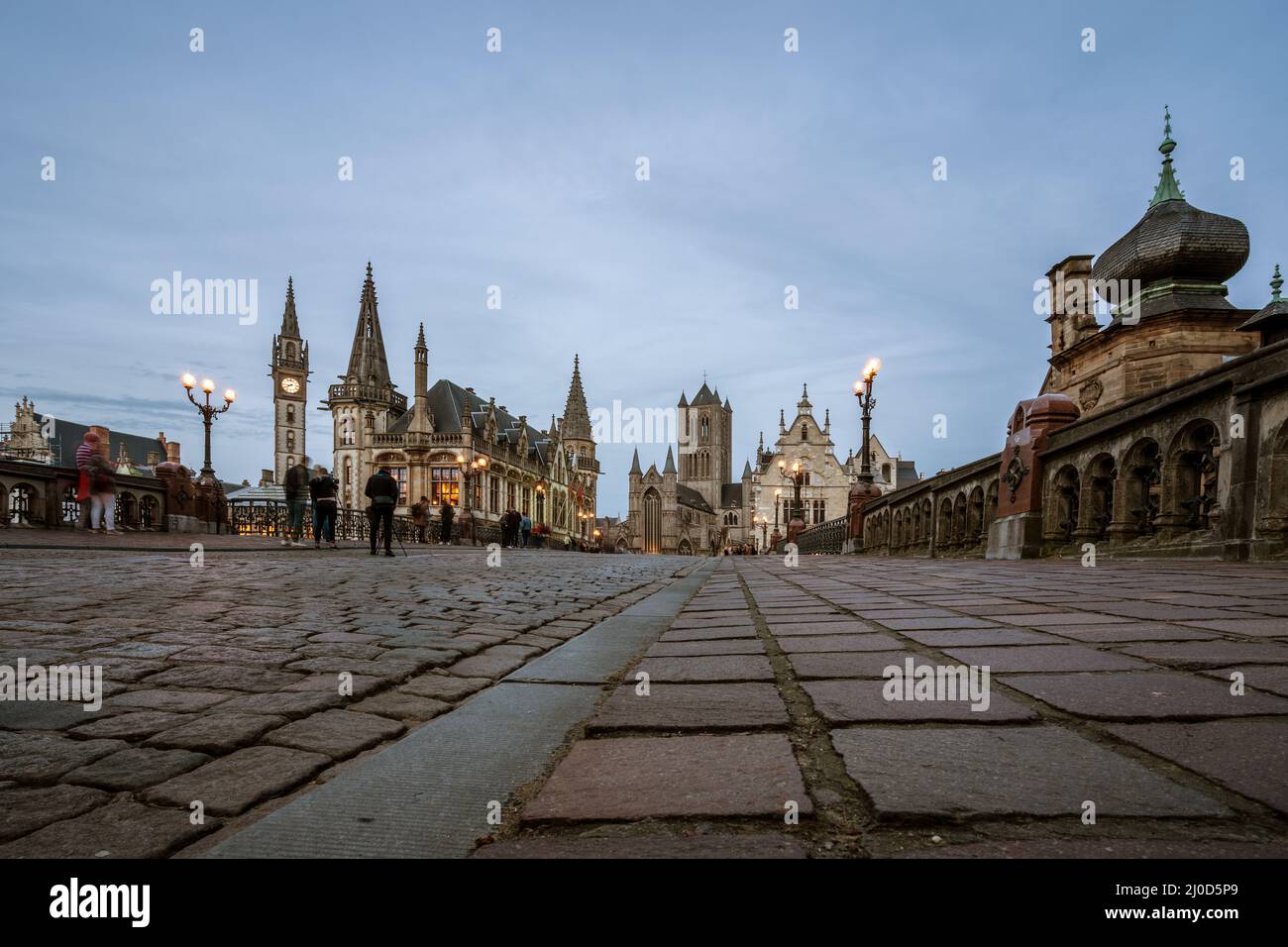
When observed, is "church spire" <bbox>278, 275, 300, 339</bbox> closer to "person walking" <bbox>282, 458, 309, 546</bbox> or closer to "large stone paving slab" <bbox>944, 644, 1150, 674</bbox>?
"person walking" <bbox>282, 458, 309, 546</bbox>

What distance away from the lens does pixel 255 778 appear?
5.06 ft

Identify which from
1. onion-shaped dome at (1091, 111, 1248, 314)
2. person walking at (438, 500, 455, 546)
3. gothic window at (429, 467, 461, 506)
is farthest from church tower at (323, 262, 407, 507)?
onion-shaped dome at (1091, 111, 1248, 314)

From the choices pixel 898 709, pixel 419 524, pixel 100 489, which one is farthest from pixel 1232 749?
pixel 419 524

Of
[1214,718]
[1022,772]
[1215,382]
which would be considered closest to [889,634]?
[1214,718]

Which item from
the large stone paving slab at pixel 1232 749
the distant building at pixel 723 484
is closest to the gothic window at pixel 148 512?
the large stone paving slab at pixel 1232 749

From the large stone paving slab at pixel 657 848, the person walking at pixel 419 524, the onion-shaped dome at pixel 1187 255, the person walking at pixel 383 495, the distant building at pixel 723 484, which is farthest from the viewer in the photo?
the distant building at pixel 723 484

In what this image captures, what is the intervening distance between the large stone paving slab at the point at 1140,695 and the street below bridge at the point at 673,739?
1cm

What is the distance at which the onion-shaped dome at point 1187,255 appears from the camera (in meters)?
21.1

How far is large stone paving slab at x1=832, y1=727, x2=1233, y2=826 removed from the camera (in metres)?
1.12

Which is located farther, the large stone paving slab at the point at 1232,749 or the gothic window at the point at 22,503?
the gothic window at the point at 22,503

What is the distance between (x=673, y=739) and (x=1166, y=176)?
104 feet

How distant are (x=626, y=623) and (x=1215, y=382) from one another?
245 inches

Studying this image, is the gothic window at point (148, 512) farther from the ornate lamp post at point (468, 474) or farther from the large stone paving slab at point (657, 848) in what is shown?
the large stone paving slab at point (657, 848)

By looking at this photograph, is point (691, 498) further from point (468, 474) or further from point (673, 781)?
point (673, 781)
